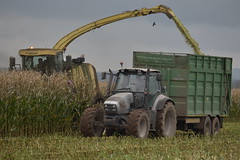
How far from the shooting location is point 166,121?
18.6 m

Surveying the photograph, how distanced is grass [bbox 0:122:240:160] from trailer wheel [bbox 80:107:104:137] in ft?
1.35

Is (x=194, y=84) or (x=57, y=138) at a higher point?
(x=194, y=84)

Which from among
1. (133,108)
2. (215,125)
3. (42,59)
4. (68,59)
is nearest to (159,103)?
(133,108)

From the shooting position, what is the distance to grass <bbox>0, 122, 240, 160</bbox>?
12.5m

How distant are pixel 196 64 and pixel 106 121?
4604 mm

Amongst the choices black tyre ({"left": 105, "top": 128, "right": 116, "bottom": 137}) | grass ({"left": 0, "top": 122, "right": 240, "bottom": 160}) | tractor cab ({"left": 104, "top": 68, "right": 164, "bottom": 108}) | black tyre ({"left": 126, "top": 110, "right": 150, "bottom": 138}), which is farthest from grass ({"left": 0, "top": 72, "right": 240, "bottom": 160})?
tractor cab ({"left": 104, "top": 68, "right": 164, "bottom": 108})

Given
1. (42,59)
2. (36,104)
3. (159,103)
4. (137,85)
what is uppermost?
(42,59)

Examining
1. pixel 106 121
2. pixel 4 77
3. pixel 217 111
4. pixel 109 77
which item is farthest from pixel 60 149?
pixel 217 111

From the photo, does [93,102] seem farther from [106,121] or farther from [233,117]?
[233,117]

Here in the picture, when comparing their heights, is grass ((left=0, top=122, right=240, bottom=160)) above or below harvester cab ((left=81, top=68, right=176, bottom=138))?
below

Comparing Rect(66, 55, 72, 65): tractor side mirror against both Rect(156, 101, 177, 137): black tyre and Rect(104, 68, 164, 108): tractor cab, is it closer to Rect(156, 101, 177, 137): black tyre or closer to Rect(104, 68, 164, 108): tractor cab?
Rect(104, 68, 164, 108): tractor cab

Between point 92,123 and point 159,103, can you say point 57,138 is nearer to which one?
point 92,123

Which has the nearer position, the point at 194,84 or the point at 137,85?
the point at 137,85

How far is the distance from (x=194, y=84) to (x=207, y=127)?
1.85 meters
